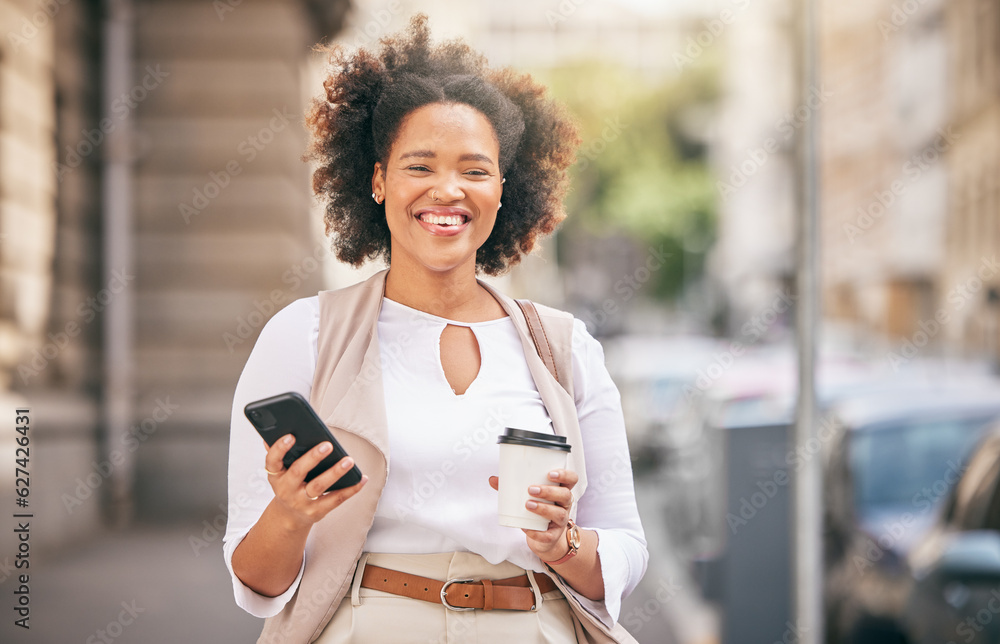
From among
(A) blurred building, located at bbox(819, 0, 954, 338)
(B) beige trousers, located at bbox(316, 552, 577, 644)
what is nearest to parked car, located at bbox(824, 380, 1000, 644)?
(B) beige trousers, located at bbox(316, 552, 577, 644)

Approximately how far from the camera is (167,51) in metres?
8.98

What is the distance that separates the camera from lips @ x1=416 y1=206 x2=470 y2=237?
6.18ft

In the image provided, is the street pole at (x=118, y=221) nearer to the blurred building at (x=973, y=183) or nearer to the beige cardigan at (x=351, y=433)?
the beige cardigan at (x=351, y=433)

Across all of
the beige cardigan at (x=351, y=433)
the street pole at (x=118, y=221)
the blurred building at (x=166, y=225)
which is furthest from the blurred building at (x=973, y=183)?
the beige cardigan at (x=351, y=433)

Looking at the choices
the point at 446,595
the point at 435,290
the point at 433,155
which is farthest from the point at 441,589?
the point at 433,155

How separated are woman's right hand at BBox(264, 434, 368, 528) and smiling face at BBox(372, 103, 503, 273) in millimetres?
511

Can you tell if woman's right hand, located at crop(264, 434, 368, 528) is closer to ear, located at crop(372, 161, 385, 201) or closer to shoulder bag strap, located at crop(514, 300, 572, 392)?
shoulder bag strap, located at crop(514, 300, 572, 392)

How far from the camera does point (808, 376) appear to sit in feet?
12.8

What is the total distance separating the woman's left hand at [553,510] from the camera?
163cm

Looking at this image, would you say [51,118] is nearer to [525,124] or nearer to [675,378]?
[525,124]

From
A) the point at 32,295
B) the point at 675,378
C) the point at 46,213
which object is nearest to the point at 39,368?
the point at 32,295

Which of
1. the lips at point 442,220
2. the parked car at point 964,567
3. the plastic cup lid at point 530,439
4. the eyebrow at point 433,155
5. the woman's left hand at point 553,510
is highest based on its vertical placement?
the eyebrow at point 433,155

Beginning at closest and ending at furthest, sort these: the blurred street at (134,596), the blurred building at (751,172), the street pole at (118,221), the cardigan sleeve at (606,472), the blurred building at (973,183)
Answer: the cardigan sleeve at (606,472), the blurred street at (134,596), the street pole at (118,221), the blurred building at (973,183), the blurred building at (751,172)

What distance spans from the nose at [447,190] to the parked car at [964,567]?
9.95ft
